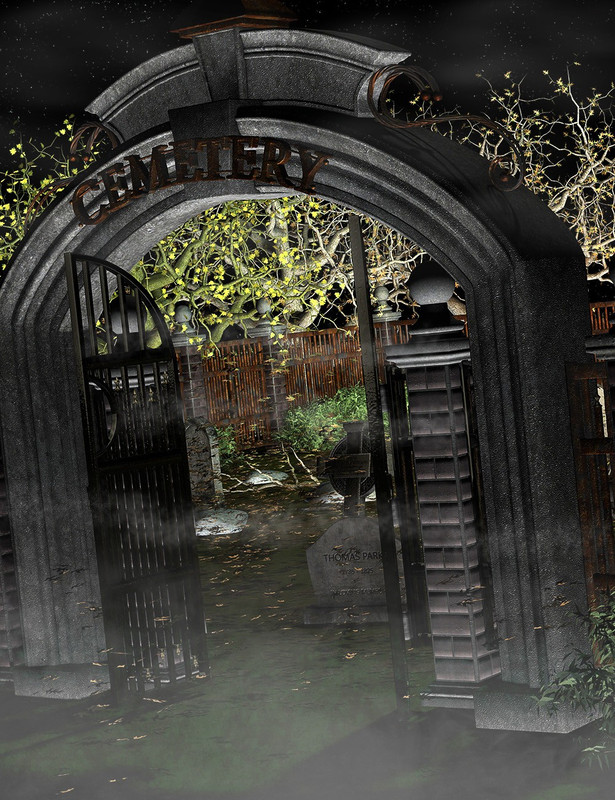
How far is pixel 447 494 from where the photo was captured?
6113 mm

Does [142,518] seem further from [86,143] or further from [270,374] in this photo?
[270,374]

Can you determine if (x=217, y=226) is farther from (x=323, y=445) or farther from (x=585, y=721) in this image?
(x=585, y=721)

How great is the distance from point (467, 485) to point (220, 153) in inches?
97.2

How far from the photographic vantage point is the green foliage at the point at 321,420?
64.3ft

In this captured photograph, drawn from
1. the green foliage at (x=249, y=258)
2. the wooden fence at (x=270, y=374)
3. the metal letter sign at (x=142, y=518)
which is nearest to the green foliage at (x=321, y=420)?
the wooden fence at (x=270, y=374)

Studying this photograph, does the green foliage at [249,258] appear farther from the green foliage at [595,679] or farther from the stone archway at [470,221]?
the green foliage at [595,679]

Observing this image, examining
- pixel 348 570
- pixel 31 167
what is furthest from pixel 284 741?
pixel 31 167

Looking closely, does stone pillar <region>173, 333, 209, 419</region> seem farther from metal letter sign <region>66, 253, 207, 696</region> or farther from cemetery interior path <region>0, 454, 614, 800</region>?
metal letter sign <region>66, 253, 207, 696</region>

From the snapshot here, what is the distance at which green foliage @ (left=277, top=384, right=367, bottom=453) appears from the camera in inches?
771

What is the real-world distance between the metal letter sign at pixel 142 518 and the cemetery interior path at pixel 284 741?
31 cm

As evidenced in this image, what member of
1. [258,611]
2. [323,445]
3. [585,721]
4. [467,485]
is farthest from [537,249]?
[323,445]

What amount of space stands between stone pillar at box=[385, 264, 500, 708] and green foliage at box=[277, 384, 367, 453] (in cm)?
1311

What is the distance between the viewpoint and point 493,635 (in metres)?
6.14

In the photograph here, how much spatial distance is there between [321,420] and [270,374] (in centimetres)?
183
